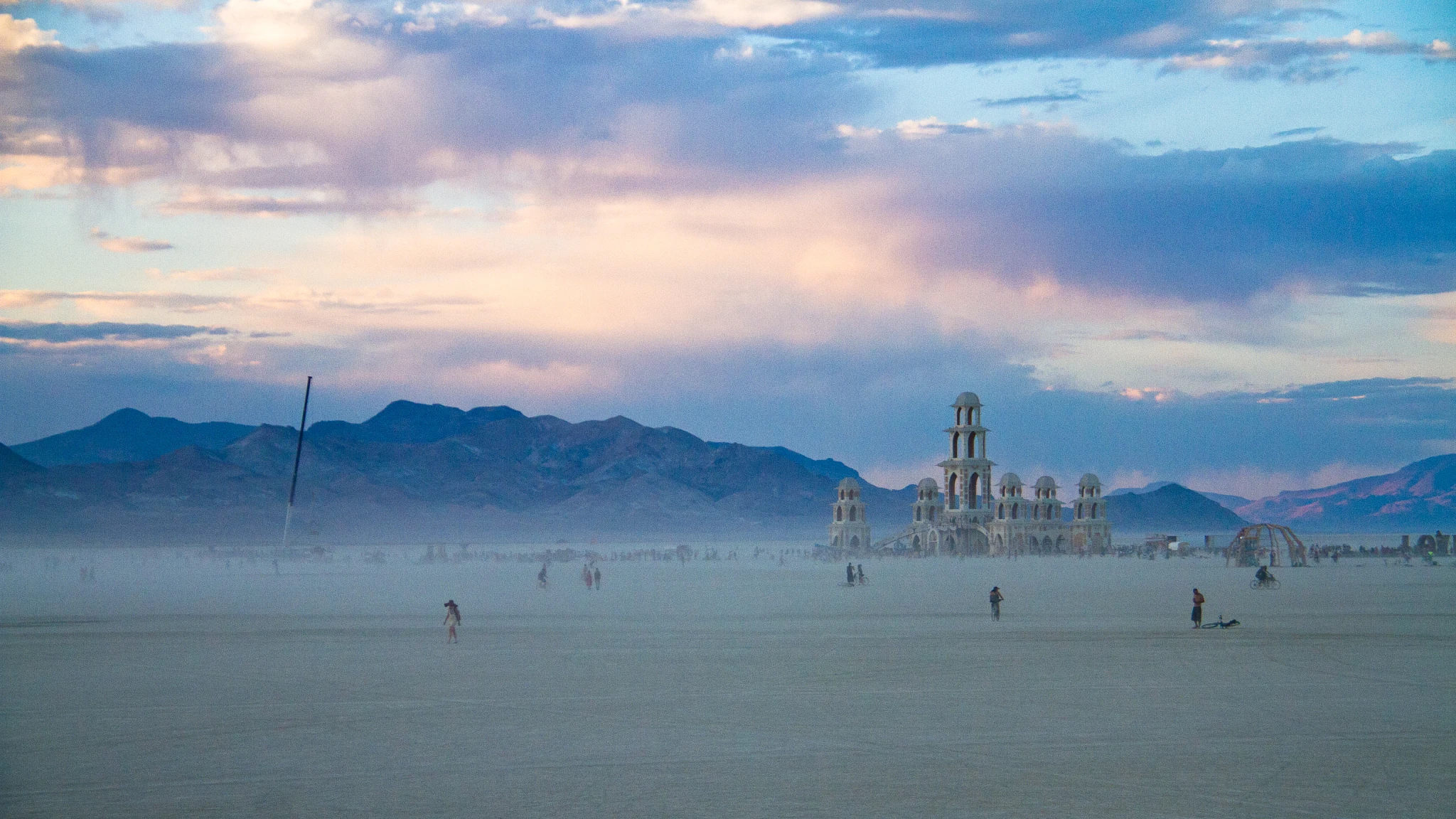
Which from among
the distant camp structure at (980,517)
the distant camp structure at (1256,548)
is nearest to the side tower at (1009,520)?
the distant camp structure at (980,517)

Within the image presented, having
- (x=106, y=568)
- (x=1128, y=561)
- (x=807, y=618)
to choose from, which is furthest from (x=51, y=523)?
(x=807, y=618)

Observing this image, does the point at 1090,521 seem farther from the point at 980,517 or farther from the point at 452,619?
the point at 452,619

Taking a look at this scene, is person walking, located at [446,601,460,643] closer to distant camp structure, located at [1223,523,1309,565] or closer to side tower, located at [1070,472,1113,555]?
distant camp structure, located at [1223,523,1309,565]

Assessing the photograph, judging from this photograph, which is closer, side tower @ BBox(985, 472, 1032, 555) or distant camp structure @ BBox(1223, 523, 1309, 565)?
distant camp structure @ BBox(1223, 523, 1309, 565)

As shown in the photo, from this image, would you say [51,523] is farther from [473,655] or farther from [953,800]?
[953,800]

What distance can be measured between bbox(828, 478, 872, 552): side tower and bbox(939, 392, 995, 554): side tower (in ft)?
24.1

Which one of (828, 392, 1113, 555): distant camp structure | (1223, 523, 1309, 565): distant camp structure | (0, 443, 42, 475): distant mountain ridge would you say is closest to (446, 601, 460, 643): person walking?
(1223, 523, 1309, 565): distant camp structure

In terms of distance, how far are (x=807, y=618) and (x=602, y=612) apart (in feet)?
19.3

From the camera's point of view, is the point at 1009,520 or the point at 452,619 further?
the point at 1009,520

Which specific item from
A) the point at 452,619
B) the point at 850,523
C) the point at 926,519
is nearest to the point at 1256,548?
the point at 926,519

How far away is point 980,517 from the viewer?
10362 centimetres

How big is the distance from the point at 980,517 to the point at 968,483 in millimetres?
2598

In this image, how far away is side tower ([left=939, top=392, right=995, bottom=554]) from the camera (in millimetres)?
103250

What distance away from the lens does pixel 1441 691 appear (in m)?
19.8
